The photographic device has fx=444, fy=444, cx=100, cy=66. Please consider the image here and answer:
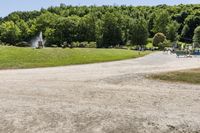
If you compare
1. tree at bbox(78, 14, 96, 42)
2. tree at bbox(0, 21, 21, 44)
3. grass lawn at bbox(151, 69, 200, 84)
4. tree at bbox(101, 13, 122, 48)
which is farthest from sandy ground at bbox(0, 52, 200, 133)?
tree at bbox(0, 21, 21, 44)

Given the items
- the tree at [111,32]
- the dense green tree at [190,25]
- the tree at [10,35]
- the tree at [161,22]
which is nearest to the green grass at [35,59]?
the tree at [111,32]

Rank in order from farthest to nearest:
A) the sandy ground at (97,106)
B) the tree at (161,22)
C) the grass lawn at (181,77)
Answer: the tree at (161,22) → the grass lawn at (181,77) → the sandy ground at (97,106)

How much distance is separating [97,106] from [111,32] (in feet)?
394

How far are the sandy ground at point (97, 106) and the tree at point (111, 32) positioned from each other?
367 ft

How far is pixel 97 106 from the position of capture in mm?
15984

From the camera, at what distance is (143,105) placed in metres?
16.4

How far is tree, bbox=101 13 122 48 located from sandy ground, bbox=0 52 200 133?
112 metres

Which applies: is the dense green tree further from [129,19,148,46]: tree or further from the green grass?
the green grass

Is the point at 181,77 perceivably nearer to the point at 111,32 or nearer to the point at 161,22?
the point at 111,32

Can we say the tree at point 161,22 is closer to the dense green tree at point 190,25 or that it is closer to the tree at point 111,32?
the tree at point 111,32

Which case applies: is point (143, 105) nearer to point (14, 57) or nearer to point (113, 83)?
point (113, 83)

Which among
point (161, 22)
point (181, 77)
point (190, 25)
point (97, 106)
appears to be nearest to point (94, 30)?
point (161, 22)

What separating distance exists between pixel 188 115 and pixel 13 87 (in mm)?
8983

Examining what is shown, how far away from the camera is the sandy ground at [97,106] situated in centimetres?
1361
